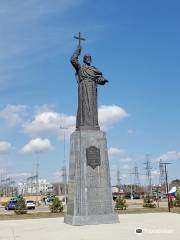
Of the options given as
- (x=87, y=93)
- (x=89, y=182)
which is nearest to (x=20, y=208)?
(x=89, y=182)

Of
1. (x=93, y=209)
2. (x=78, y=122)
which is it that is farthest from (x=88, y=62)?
(x=93, y=209)

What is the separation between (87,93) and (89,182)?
13.5ft

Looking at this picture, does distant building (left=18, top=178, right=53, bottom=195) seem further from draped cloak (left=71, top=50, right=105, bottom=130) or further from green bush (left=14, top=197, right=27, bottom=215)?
draped cloak (left=71, top=50, right=105, bottom=130)

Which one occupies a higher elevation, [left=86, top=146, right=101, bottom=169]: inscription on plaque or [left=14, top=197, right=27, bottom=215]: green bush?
[left=86, top=146, right=101, bottom=169]: inscription on plaque

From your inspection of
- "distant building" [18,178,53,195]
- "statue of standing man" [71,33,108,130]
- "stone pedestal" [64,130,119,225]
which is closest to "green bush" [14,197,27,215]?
"stone pedestal" [64,130,119,225]

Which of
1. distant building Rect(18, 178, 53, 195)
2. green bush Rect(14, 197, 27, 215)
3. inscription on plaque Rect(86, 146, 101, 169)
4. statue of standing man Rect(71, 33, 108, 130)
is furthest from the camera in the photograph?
distant building Rect(18, 178, 53, 195)

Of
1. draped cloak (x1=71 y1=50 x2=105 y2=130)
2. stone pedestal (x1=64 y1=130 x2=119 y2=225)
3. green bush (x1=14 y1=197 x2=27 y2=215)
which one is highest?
draped cloak (x1=71 y1=50 x2=105 y2=130)

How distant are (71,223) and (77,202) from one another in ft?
2.97

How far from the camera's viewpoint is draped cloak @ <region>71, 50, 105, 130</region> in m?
17.0

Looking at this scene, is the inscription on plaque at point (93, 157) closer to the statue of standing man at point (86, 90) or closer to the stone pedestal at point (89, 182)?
the stone pedestal at point (89, 182)

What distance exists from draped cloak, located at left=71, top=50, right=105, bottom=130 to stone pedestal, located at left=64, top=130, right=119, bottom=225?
0.48m

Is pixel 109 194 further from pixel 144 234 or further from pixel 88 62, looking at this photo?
pixel 88 62

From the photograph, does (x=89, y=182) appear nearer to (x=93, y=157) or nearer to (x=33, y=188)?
(x=93, y=157)

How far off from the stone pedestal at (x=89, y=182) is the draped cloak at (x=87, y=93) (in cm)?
48
